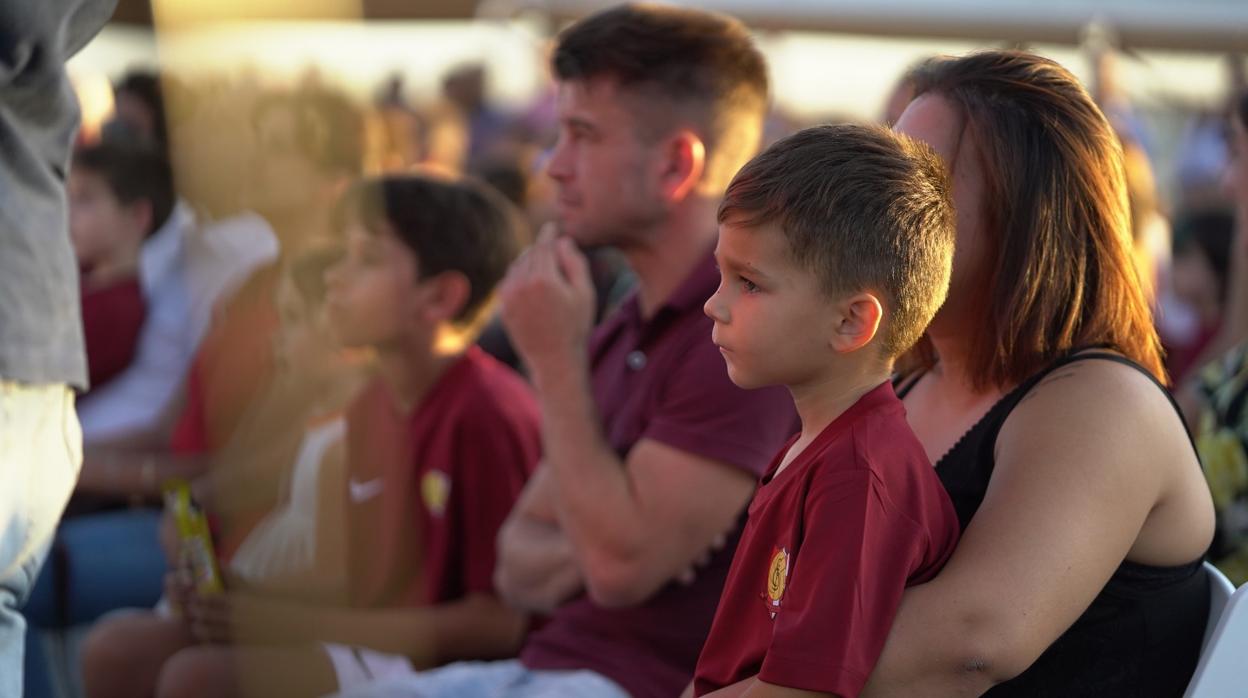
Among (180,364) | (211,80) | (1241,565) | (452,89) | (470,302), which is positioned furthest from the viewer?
(452,89)

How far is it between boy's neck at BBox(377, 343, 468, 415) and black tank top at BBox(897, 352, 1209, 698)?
1.42 metres

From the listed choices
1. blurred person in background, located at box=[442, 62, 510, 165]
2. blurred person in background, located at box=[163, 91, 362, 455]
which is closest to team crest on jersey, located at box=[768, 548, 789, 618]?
blurred person in background, located at box=[163, 91, 362, 455]

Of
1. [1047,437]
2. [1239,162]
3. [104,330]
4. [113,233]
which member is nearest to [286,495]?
[104,330]

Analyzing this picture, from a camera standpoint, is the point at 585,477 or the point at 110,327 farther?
the point at 110,327

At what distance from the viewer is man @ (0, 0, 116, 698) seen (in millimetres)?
1677

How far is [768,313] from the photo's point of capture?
1.33 m

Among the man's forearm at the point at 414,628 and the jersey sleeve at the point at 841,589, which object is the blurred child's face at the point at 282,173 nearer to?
the man's forearm at the point at 414,628

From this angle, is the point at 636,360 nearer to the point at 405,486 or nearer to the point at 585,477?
the point at 585,477

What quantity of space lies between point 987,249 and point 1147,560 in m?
0.39

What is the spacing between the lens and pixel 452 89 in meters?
9.41

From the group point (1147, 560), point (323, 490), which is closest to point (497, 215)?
point (323, 490)

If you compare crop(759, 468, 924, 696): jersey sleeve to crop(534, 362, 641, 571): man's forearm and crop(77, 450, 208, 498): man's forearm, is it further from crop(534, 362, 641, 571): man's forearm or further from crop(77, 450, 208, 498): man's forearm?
crop(77, 450, 208, 498): man's forearm

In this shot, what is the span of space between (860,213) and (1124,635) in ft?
1.92

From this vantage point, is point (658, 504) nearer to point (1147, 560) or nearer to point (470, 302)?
point (1147, 560)
